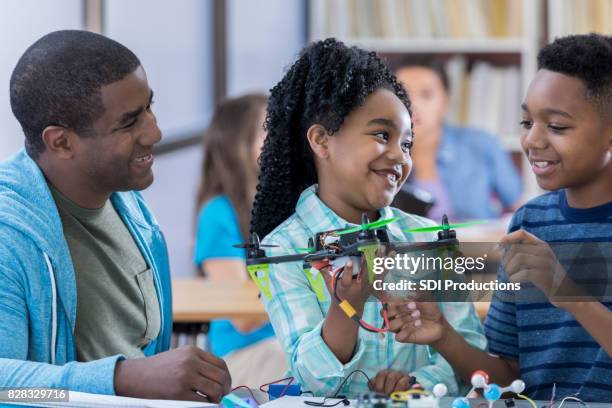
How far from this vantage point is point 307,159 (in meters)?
1.77

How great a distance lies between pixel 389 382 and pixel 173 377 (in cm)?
36

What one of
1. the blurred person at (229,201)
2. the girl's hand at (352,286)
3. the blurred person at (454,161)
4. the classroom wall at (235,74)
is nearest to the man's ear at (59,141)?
the girl's hand at (352,286)

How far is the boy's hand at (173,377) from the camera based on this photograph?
1424 millimetres

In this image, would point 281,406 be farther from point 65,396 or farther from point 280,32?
point 280,32

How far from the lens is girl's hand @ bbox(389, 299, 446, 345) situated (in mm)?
1505

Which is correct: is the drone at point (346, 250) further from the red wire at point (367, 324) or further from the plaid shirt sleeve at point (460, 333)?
the plaid shirt sleeve at point (460, 333)

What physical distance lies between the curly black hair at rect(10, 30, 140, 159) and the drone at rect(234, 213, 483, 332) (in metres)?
0.38

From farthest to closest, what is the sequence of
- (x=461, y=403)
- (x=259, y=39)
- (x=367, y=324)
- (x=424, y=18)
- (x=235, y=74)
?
(x=259, y=39)
(x=235, y=74)
(x=424, y=18)
(x=367, y=324)
(x=461, y=403)

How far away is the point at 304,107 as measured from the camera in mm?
1730

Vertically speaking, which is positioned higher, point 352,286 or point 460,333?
point 352,286

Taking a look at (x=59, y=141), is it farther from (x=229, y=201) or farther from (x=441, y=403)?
(x=229, y=201)

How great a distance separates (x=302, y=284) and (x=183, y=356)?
277mm

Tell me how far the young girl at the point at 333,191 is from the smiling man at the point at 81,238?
179 mm

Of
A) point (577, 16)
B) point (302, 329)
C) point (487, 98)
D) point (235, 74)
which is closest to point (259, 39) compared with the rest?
point (235, 74)
